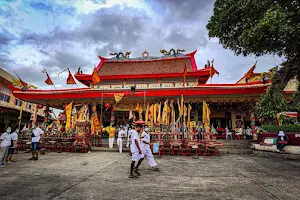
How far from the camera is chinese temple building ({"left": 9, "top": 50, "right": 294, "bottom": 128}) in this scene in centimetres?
1223

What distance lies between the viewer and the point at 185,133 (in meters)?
9.59

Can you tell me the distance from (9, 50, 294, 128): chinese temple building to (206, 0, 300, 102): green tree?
14.4 feet

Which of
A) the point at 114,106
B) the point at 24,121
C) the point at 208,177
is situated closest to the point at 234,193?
the point at 208,177

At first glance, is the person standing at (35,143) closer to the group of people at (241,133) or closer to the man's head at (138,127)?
the man's head at (138,127)

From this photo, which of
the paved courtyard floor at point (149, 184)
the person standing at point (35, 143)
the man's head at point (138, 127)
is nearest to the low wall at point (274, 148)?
the paved courtyard floor at point (149, 184)

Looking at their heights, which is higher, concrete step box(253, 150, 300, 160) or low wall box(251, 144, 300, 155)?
low wall box(251, 144, 300, 155)

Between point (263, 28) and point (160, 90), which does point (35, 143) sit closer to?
point (160, 90)

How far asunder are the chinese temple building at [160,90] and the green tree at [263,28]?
4378 mm

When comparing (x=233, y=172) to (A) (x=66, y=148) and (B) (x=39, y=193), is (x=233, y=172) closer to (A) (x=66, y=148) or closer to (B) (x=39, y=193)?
(B) (x=39, y=193)

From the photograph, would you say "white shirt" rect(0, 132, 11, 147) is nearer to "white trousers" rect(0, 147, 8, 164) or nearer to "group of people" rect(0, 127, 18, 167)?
"group of people" rect(0, 127, 18, 167)

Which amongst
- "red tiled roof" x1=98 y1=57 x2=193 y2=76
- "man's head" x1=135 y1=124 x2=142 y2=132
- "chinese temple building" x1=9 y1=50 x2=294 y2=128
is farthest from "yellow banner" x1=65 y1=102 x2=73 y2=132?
"red tiled roof" x1=98 y1=57 x2=193 y2=76

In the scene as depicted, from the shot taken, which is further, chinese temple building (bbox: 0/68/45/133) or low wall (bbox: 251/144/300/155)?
chinese temple building (bbox: 0/68/45/133)

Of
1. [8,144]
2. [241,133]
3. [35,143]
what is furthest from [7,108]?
[241,133]

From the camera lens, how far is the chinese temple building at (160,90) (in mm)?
12232
